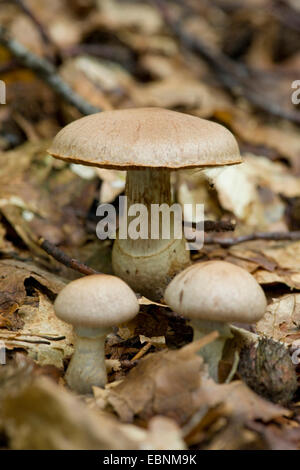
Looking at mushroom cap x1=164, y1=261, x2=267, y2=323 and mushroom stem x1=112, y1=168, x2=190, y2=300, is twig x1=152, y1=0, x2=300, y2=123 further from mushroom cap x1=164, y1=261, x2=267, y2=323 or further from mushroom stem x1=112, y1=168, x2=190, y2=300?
mushroom cap x1=164, y1=261, x2=267, y2=323

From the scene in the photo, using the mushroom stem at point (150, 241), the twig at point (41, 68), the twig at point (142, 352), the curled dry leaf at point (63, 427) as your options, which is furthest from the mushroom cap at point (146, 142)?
the twig at point (41, 68)

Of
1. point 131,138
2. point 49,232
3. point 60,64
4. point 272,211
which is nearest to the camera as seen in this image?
point 131,138

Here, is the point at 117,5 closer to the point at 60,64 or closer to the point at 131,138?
the point at 60,64

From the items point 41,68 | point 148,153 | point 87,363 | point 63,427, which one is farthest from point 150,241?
point 41,68

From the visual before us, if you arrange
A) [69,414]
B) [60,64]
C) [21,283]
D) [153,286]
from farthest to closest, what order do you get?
[60,64] < [153,286] < [21,283] < [69,414]

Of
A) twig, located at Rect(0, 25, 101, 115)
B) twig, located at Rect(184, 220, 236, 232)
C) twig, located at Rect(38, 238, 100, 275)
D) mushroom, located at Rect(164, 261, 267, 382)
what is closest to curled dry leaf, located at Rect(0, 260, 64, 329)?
twig, located at Rect(38, 238, 100, 275)

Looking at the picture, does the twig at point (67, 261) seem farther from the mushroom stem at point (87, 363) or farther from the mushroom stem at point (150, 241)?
the mushroom stem at point (87, 363)

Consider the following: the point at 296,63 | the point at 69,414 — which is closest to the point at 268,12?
the point at 296,63
